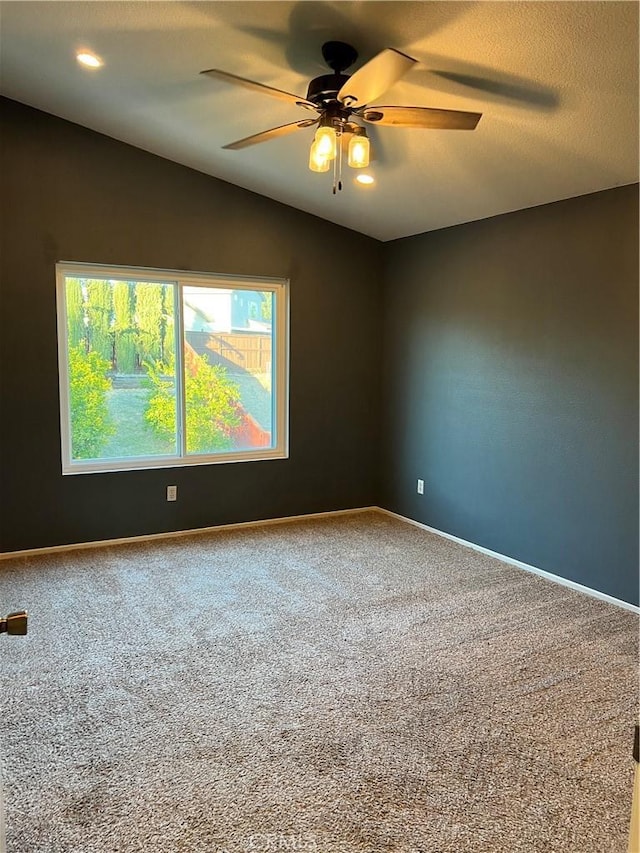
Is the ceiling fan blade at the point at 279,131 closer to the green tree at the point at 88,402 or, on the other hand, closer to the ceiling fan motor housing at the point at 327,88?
the ceiling fan motor housing at the point at 327,88

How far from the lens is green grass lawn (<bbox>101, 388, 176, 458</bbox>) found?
435cm

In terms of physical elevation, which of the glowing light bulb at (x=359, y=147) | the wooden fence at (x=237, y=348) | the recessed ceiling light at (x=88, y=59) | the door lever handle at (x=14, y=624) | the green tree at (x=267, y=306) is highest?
the recessed ceiling light at (x=88, y=59)

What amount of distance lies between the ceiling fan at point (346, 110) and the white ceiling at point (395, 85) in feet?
0.60

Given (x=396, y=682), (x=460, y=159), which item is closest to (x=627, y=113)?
(x=460, y=159)

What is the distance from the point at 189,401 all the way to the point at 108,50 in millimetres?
2408

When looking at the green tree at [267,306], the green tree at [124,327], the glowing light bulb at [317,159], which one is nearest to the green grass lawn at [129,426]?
the green tree at [124,327]

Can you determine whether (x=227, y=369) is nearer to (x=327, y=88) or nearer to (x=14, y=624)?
(x=327, y=88)

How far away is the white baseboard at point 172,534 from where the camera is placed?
4098 mm

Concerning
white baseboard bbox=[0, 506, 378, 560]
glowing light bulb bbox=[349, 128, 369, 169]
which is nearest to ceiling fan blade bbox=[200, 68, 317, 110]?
glowing light bulb bbox=[349, 128, 369, 169]

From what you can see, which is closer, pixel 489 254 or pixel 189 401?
pixel 489 254

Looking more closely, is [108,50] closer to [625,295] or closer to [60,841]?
[625,295]

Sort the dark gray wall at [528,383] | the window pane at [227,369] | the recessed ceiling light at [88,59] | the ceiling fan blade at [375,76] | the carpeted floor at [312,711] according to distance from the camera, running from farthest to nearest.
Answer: the window pane at [227,369] < the dark gray wall at [528,383] < the recessed ceiling light at [88,59] < the ceiling fan blade at [375,76] < the carpeted floor at [312,711]

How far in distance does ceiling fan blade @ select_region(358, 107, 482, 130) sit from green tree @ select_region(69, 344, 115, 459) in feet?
8.76

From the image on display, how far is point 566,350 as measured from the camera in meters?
3.67
